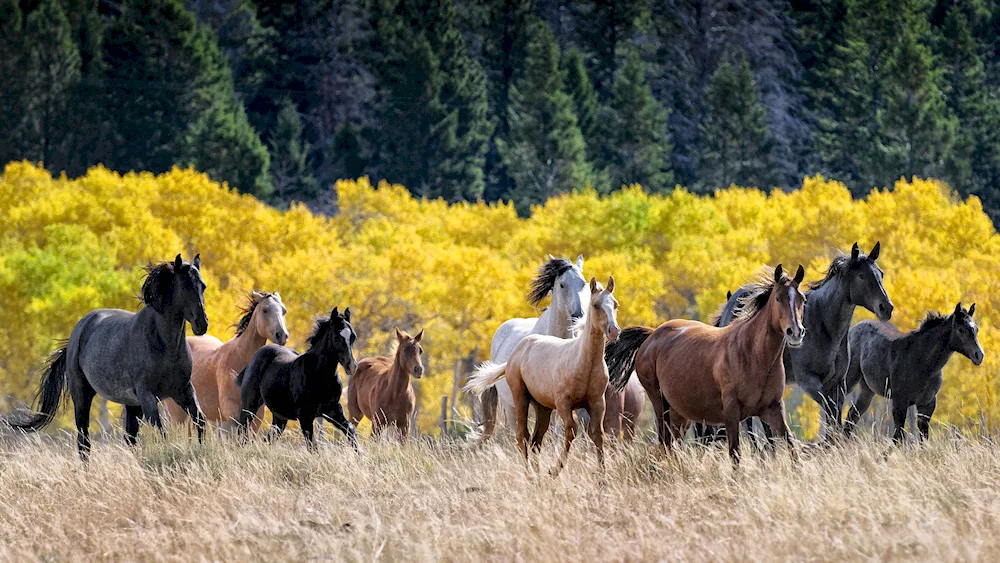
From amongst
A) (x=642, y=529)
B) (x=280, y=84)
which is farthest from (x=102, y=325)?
(x=280, y=84)

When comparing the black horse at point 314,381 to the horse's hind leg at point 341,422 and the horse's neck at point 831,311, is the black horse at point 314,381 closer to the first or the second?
the horse's hind leg at point 341,422

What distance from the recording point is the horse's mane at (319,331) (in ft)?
41.7

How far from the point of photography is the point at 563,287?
1321 centimetres

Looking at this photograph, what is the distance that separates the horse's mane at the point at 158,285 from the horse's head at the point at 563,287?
11.2ft

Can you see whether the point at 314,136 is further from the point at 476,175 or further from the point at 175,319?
the point at 175,319

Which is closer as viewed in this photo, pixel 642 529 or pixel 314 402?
pixel 642 529

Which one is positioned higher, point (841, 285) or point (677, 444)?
point (841, 285)

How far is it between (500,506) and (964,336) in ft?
18.8

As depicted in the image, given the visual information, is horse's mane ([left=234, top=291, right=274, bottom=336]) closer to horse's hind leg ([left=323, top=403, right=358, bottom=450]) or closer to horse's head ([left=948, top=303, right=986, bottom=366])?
horse's hind leg ([left=323, top=403, right=358, bottom=450])

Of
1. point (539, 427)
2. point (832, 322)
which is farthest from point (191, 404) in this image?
point (832, 322)

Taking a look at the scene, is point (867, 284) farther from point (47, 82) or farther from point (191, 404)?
point (47, 82)

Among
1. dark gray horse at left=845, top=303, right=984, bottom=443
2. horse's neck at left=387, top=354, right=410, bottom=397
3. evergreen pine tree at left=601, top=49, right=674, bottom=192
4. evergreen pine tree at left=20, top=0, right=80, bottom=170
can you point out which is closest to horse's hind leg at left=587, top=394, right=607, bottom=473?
dark gray horse at left=845, top=303, right=984, bottom=443

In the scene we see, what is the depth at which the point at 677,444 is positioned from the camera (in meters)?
11.1

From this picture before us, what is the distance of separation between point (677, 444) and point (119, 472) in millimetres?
4267
